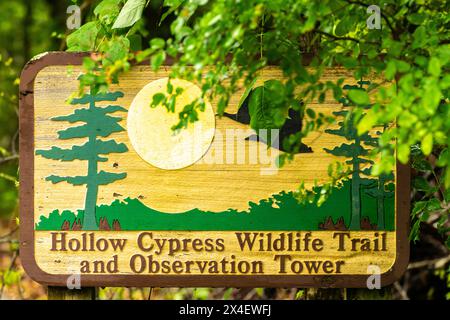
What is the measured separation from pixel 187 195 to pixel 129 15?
2.49 ft

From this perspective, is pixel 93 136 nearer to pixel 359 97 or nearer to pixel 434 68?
pixel 359 97

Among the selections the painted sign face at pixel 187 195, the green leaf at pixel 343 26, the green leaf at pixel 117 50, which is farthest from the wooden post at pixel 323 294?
the green leaf at pixel 117 50

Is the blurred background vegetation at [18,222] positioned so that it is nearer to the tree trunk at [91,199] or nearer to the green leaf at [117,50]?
the green leaf at [117,50]

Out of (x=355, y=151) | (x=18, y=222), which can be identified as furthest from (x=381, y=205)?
(x=18, y=222)

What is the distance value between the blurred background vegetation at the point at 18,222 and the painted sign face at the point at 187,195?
0.70 ft

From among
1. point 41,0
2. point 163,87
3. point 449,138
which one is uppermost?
point 41,0

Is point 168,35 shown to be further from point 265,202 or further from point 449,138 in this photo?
point 449,138

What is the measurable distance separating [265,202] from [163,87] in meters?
0.62

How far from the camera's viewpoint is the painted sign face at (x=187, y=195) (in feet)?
8.86

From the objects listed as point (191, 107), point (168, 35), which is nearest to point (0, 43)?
point (168, 35)

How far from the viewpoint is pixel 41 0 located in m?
9.84

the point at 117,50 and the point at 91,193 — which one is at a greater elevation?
the point at 117,50

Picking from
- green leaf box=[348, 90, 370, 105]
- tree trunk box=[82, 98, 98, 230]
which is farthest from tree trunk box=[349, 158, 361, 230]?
tree trunk box=[82, 98, 98, 230]

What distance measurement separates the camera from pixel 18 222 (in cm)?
287
